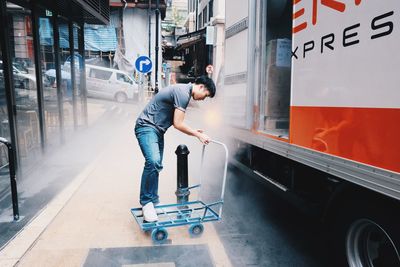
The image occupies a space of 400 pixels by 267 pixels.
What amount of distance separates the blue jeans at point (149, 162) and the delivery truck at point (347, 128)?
122cm

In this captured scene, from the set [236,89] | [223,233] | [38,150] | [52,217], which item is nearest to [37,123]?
[38,150]

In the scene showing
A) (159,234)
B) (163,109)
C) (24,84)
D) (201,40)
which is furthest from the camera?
(201,40)

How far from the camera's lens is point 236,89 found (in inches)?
198

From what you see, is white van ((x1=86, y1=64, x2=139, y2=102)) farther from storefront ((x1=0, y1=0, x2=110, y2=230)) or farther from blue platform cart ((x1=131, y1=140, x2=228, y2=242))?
blue platform cart ((x1=131, y1=140, x2=228, y2=242))

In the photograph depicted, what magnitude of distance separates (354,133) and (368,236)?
2.76 ft

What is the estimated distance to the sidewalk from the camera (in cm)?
346

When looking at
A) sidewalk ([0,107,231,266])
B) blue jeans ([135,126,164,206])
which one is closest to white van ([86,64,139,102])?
sidewalk ([0,107,231,266])

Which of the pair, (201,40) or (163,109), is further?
(201,40)

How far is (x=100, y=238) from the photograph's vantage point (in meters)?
3.93

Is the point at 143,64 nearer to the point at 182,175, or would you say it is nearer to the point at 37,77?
the point at 37,77

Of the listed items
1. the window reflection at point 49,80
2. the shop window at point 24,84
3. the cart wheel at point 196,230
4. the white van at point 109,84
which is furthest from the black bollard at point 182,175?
the white van at point 109,84

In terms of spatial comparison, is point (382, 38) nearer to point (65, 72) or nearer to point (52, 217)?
point (52, 217)

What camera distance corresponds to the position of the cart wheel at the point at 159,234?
12.3 feet

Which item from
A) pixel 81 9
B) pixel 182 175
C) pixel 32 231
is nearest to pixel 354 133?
pixel 182 175
